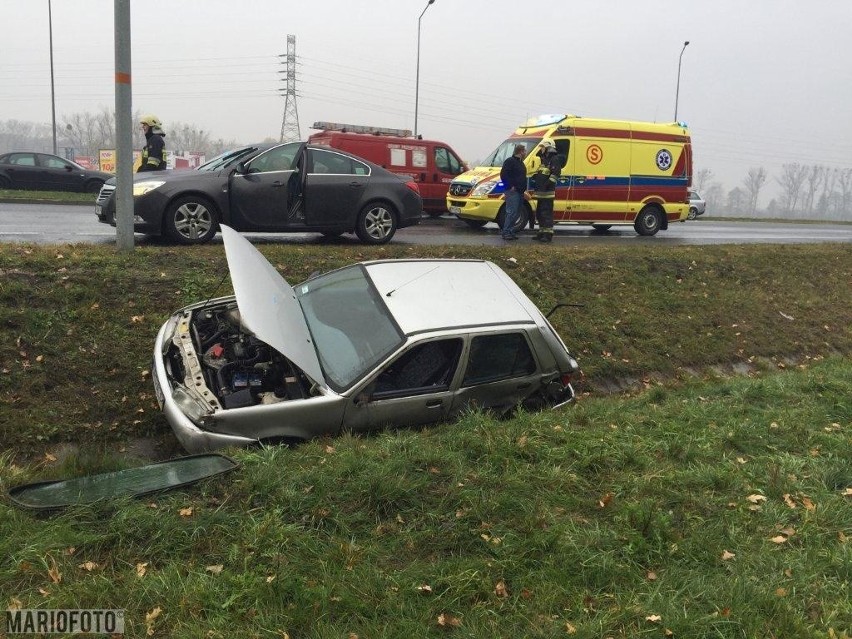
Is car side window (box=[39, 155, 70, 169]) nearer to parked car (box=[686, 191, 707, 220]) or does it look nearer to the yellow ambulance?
the yellow ambulance

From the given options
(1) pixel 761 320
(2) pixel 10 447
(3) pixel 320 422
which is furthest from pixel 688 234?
(2) pixel 10 447

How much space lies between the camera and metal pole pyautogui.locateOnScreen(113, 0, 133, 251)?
7398mm

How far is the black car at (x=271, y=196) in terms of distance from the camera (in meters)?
8.63

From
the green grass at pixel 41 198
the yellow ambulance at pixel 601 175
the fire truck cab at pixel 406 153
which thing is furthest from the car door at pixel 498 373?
the green grass at pixel 41 198

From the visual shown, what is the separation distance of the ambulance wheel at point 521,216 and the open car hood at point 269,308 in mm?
7616

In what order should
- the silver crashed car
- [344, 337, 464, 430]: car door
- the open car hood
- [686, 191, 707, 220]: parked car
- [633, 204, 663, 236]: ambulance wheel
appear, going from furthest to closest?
[686, 191, 707, 220]: parked car → [633, 204, 663, 236]: ambulance wheel → [344, 337, 464, 430]: car door → the silver crashed car → the open car hood

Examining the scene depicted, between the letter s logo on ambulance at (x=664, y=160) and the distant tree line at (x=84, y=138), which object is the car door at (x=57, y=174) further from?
the distant tree line at (x=84, y=138)

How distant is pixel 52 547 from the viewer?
120 inches

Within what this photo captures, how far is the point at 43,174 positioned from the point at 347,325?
18468 millimetres

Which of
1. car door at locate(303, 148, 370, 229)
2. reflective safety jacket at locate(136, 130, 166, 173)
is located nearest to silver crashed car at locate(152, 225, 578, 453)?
car door at locate(303, 148, 370, 229)

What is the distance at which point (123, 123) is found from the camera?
754 cm

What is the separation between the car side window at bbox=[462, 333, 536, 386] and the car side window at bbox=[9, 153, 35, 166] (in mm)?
19358

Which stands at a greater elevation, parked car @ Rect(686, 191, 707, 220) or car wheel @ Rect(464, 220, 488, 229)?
parked car @ Rect(686, 191, 707, 220)

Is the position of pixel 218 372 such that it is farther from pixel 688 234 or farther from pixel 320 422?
pixel 688 234
